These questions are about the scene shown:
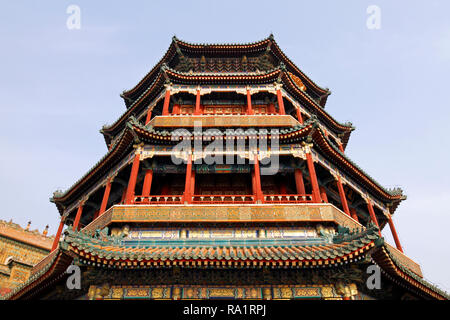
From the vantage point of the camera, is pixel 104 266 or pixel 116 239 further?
pixel 116 239

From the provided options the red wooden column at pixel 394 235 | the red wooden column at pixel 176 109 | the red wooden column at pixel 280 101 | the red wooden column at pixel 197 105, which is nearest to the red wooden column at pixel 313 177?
the red wooden column at pixel 280 101

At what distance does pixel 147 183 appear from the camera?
556 inches

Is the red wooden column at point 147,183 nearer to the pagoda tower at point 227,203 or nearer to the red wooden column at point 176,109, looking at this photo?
the pagoda tower at point 227,203

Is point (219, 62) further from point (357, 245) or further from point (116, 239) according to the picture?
point (357, 245)

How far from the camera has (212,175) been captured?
1571 cm

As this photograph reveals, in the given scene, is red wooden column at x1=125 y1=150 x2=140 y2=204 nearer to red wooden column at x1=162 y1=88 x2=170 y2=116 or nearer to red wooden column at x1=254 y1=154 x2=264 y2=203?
red wooden column at x1=162 y1=88 x2=170 y2=116

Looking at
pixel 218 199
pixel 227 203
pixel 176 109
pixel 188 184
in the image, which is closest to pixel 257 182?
pixel 227 203

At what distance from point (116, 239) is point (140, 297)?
243 centimetres

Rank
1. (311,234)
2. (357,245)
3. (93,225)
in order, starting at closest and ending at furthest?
(357,245), (311,234), (93,225)

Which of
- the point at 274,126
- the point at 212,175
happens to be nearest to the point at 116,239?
the point at 212,175

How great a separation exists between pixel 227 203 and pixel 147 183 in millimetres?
3658

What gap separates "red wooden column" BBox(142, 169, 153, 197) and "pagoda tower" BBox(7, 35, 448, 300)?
63 millimetres

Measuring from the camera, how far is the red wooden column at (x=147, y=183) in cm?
1353

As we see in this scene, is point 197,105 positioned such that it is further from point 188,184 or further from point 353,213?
point 353,213
